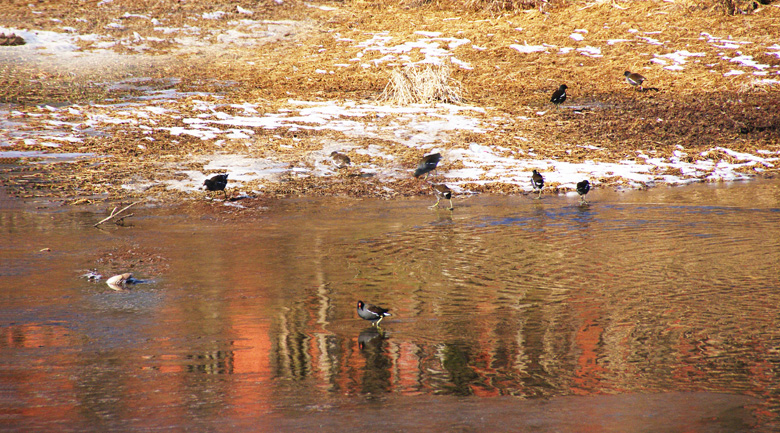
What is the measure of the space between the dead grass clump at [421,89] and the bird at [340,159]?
4839 mm

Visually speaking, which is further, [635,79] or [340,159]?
[635,79]

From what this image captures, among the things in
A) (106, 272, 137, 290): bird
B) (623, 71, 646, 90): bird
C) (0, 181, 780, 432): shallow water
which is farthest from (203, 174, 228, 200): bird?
(623, 71, 646, 90): bird

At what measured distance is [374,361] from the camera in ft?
18.6

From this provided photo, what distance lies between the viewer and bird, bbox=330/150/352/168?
1379 cm

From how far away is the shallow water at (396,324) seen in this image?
478 centimetres

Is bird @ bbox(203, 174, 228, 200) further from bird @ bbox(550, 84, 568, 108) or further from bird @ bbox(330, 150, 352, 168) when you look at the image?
bird @ bbox(550, 84, 568, 108)

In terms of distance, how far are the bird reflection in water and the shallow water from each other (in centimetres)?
2

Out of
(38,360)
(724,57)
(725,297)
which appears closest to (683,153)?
(724,57)

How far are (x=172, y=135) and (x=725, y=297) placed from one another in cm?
1141

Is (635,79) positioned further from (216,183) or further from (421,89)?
(216,183)

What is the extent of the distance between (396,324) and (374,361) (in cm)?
83

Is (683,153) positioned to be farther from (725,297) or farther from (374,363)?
(374,363)

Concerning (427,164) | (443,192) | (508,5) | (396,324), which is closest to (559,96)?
(427,164)

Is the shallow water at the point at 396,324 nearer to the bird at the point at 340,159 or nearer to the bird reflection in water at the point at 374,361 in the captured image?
the bird reflection in water at the point at 374,361
